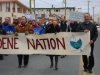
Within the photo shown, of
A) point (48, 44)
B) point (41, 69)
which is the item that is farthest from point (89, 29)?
point (41, 69)

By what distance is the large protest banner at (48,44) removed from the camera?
12727mm

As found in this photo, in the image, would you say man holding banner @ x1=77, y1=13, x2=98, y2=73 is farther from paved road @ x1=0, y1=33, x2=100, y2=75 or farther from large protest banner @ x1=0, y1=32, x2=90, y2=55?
paved road @ x1=0, y1=33, x2=100, y2=75

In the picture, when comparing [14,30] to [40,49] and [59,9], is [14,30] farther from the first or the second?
[59,9]

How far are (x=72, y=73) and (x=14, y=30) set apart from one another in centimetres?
324

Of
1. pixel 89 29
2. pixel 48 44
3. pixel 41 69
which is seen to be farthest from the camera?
pixel 41 69

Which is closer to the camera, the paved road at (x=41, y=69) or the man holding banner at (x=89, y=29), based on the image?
the man holding banner at (x=89, y=29)

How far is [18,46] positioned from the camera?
1327 centimetres

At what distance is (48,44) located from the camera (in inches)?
514

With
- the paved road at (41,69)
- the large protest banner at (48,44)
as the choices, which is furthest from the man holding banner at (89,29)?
the paved road at (41,69)

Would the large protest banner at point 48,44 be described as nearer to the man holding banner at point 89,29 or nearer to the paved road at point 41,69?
the man holding banner at point 89,29

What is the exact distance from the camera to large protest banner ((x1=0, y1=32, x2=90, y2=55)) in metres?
12.7

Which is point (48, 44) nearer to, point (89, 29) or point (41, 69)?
point (41, 69)

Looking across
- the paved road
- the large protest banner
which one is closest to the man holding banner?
the large protest banner

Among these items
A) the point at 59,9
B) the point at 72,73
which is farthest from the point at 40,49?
the point at 59,9
